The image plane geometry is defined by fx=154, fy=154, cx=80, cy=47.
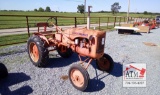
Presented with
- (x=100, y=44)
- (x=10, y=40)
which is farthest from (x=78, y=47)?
(x=10, y=40)

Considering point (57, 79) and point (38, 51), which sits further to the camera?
point (38, 51)

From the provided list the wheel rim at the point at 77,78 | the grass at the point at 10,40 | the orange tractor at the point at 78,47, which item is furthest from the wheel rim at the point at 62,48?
the grass at the point at 10,40

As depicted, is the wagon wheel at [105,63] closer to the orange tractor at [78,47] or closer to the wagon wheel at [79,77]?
the orange tractor at [78,47]

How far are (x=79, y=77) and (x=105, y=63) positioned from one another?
1.24m

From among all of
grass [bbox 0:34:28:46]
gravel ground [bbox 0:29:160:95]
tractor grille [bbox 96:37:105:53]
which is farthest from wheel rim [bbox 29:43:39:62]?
grass [bbox 0:34:28:46]

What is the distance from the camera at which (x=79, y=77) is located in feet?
12.0

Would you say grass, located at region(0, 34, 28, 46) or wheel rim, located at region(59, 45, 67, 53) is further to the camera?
grass, located at region(0, 34, 28, 46)

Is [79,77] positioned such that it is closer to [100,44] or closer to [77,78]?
[77,78]

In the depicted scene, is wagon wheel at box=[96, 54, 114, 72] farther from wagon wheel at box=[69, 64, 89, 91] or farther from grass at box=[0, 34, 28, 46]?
grass at box=[0, 34, 28, 46]

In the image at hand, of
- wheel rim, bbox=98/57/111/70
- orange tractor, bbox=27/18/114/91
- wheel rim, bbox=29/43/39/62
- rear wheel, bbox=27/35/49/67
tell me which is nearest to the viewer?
orange tractor, bbox=27/18/114/91

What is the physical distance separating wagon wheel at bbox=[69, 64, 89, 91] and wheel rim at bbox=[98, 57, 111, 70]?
1.17 meters

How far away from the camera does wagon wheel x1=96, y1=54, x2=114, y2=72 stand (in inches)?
174

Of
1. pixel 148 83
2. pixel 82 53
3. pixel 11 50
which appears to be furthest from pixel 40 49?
pixel 148 83

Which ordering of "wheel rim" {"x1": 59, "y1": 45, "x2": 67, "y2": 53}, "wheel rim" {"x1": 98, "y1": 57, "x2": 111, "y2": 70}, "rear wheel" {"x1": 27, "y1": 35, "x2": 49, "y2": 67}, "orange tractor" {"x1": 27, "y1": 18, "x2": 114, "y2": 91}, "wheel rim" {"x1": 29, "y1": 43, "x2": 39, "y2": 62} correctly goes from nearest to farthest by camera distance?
"orange tractor" {"x1": 27, "y1": 18, "x2": 114, "y2": 91}, "rear wheel" {"x1": 27, "y1": 35, "x2": 49, "y2": 67}, "wheel rim" {"x1": 98, "y1": 57, "x2": 111, "y2": 70}, "wheel rim" {"x1": 29, "y1": 43, "x2": 39, "y2": 62}, "wheel rim" {"x1": 59, "y1": 45, "x2": 67, "y2": 53}
